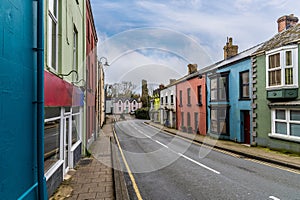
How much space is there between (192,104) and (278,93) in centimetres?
1314

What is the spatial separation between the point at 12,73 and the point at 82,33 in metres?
9.36

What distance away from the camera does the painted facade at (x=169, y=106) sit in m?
31.9

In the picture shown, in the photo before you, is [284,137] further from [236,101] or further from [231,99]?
[231,99]

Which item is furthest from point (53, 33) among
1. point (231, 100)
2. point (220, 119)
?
point (220, 119)

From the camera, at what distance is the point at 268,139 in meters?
13.1

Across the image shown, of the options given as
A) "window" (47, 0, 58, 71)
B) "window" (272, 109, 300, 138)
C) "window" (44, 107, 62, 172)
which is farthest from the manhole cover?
"window" (272, 109, 300, 138)

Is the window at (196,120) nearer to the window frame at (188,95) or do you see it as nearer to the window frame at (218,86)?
the window frame at (188,95)

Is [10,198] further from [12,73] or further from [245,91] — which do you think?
[245,91]

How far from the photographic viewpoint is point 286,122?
11.9m

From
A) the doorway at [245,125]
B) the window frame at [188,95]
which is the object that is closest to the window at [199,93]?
the window frame at [188,95]

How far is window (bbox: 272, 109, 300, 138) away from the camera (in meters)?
11.3

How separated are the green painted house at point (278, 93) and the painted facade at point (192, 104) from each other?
7.90 m

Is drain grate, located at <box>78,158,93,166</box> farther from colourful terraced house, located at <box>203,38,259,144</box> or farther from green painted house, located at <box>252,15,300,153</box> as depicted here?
colourful terraced house, located at <box>203,38,259,144</box>

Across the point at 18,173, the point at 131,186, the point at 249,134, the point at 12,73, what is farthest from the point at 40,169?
the point at 249,134
